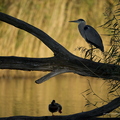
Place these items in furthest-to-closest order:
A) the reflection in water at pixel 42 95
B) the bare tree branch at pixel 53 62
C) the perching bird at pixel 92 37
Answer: the perching bird at pixel 92 37, the reflection in water at pixel 42 95, the bare tree branch at pixel 53 62

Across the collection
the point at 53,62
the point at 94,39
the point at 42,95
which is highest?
the point at 94,39

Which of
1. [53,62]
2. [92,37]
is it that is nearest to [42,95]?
[92,37]

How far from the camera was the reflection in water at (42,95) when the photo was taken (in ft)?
24.8

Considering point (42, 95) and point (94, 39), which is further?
point (42, 95)

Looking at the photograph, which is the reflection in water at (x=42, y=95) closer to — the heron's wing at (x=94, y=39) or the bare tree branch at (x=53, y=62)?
the heron's wing at (x=94, y=39)

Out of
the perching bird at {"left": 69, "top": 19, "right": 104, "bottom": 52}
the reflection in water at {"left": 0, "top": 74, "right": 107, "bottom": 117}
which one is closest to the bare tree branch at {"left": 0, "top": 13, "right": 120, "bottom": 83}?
the reflection in water at {"left": 0, "top": 74, "right": 107, "bottom": 117}

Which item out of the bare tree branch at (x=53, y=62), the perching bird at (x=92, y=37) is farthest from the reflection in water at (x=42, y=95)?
the bare tree branch at (x=53, y=62)

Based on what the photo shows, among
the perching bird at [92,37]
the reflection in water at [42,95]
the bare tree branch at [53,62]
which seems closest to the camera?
the bare tree branch at [53,62]

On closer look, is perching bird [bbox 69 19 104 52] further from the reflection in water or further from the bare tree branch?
the bare tree branch

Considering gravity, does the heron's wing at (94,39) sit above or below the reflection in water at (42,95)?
above

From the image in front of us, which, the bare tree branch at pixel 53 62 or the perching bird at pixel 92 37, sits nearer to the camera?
the bare tree branch at pixel 53 62

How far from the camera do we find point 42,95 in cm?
902

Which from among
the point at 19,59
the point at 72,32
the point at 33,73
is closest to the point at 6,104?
the point at 19,59

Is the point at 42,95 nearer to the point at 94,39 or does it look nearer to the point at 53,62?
the point at 94,39
